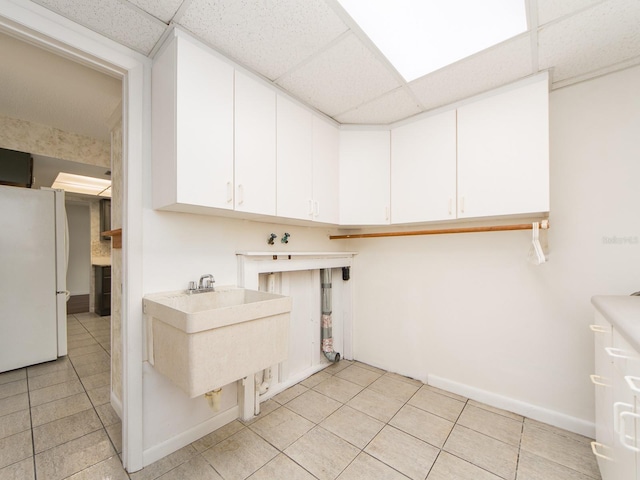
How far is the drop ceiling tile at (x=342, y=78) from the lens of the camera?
5.02ft

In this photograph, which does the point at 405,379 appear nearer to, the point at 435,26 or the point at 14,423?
the point at 435,26

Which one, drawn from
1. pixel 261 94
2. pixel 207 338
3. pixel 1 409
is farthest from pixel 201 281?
pixel 1 409

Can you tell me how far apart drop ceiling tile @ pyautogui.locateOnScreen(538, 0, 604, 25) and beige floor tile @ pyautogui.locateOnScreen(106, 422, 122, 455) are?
127 inches

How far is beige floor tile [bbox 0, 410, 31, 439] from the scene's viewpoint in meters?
1.72

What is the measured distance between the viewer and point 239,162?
62.1 inches

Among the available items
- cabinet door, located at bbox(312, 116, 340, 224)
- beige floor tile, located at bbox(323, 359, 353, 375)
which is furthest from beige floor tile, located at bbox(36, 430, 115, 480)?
cabinet door, located at bbox(312, 116, 340, 224)

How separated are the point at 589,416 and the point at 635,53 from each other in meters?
2.21

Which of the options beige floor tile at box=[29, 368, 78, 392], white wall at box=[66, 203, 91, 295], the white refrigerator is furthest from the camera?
white wall at box=[66, 203, 91, 295]

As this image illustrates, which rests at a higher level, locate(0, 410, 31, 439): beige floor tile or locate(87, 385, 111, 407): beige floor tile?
locate(0, 410, 31, 439): beige floor tile

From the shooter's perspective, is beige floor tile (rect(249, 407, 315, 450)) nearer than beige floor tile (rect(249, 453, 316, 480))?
No

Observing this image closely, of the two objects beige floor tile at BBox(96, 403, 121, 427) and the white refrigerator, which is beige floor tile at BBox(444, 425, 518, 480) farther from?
the white refrigerator

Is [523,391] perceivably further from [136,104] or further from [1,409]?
[1,409]

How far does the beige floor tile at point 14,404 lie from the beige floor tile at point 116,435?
805mm

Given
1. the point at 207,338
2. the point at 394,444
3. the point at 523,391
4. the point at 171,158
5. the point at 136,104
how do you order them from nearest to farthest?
the point at 207,338 → the point at 171,158 → the point at 136,104 → the point at 394,444 → the point at 523,391
